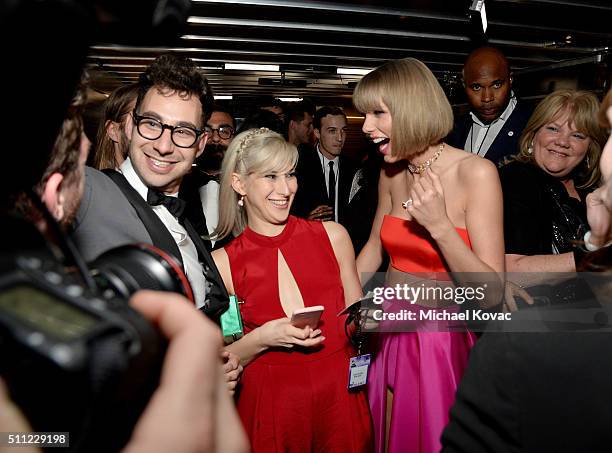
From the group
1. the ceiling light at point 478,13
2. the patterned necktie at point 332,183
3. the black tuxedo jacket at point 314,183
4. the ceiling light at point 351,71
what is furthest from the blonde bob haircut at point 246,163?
the ceiling light at point 351,71

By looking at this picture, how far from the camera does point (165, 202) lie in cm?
170

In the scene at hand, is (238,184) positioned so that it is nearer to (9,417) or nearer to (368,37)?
(9,417)

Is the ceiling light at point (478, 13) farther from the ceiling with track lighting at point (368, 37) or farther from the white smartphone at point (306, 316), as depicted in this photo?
the white smartphone at point (306, 316)

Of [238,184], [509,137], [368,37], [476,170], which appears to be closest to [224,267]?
[238,184]

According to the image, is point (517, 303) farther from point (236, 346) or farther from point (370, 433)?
point (236, 346)

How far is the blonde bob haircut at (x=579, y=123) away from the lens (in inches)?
90.0

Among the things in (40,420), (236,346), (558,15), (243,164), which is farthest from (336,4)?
(40,420)

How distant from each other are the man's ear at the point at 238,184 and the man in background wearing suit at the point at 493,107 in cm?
199

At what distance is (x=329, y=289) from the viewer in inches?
83.4

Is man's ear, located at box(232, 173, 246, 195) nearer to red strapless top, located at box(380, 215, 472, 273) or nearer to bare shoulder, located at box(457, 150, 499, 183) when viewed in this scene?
red strapless top, located at box(380, 215, 472, 273)

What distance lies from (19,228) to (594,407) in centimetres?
69

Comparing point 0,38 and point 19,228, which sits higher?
point 0,38

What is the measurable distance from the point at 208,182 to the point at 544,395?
8.84 feet

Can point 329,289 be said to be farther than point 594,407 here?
Yes
